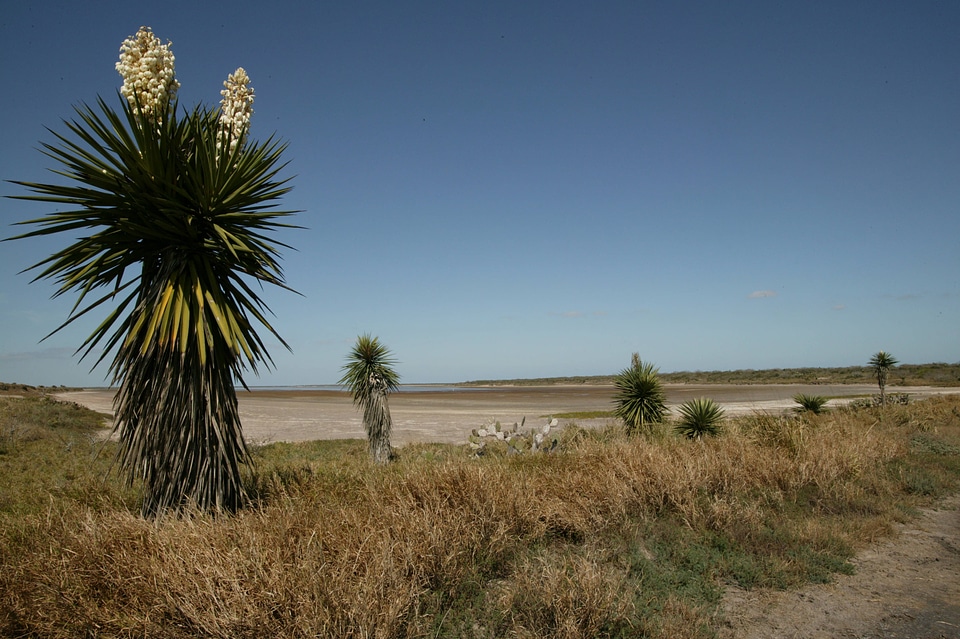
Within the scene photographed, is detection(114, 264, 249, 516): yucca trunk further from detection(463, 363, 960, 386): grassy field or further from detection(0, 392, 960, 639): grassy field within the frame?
detection(463, 363, 960, 386): grassy field

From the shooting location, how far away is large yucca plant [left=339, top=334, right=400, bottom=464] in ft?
44.2

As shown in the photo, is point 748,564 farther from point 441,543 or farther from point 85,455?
point 85,455

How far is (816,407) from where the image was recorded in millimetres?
16734

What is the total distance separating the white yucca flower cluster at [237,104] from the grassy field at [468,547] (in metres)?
4.60

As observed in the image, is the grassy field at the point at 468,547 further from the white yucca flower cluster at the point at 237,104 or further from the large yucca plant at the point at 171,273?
the white yucca flower cluster at the point at 237,104

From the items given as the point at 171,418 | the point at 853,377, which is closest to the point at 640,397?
the point at 171,418

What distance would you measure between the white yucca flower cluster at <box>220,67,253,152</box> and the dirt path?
7.56 metres

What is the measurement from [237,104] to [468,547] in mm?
6019

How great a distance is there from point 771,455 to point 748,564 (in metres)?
4.20

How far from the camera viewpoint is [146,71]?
584cm

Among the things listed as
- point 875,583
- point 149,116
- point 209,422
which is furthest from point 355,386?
point 875,583

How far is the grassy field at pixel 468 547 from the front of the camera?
138 inches

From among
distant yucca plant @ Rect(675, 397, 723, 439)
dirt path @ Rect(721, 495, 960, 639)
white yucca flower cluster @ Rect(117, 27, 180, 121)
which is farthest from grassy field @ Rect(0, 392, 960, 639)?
white yucca flower cluster @ Rect(117, 27, 180, 121)

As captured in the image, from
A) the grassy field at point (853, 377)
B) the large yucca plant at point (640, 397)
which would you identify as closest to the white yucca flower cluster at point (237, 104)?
the large yucca plant at point (640, 397)
